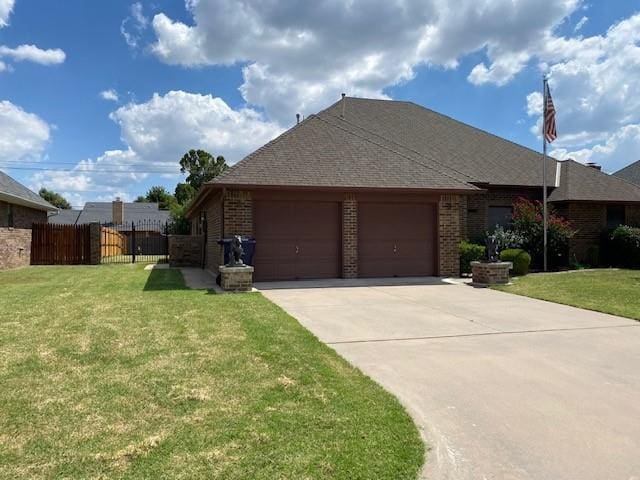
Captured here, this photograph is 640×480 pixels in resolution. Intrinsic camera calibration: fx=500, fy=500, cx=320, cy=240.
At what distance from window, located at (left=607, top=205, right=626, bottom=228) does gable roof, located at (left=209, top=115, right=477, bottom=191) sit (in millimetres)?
8120

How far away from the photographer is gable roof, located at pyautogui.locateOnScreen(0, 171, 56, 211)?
20.6 metres

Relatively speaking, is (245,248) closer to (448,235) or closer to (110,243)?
(448,235)

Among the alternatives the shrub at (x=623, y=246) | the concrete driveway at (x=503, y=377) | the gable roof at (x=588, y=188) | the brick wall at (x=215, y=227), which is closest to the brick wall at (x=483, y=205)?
the gable roof at (x=588, y=188)

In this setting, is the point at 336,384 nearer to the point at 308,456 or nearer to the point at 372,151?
the point at 308,456

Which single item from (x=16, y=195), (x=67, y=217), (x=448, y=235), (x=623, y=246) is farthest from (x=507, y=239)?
(x=67, y=217)

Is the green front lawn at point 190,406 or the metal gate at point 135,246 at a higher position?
the metal gate at point 135,246

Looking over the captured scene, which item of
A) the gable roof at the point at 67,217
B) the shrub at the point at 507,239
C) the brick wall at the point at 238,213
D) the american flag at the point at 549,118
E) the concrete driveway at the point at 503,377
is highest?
the american flag at the point at 549,118

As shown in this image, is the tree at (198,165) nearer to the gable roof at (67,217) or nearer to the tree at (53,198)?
the gable roof at (67,217)

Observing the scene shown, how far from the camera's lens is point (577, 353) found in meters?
5.93

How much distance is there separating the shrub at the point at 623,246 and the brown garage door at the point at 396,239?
820 centimetres

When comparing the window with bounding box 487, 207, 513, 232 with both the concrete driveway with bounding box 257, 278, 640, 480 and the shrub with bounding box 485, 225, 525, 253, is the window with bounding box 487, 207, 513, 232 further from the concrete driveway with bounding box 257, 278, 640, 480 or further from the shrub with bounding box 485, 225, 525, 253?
the concrete driveway with bounding box 257, 278, 640, 480

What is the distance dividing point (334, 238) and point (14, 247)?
13935 millimetres

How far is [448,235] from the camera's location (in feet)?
47.6

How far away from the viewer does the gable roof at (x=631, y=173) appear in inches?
1109
